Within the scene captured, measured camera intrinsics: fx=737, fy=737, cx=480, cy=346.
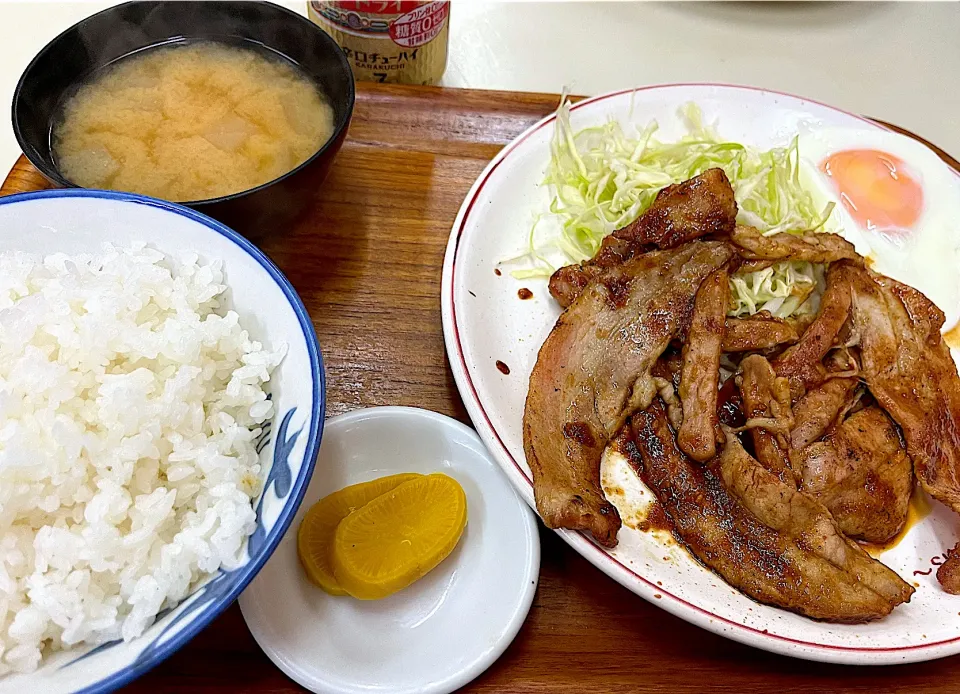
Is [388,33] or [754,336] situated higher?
Result: [388,33]

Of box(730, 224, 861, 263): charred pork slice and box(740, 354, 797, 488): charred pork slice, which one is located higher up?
box(730, 224, 861, 263): charred pork slice

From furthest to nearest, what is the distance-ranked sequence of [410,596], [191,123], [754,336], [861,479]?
1. [191,123]
2. [754,336]
3. [861,479]
4. [410,596]

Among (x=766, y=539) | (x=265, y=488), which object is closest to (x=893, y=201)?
(x=766, y=539)

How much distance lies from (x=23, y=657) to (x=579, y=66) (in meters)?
3.07

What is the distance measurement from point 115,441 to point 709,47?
3.24m

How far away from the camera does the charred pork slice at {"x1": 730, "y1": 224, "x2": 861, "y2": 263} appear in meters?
2.19

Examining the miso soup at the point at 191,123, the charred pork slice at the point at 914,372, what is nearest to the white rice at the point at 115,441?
the miso soup at the point at 191,123

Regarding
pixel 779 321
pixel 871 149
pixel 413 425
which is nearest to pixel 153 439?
pixel 413 425

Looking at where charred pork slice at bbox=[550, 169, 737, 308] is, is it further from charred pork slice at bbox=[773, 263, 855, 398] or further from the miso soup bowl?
the miso soup bowl

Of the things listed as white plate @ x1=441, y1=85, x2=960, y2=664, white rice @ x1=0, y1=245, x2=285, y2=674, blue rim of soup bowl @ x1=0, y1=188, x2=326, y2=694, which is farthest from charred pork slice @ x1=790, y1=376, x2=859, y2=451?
white rice @ x1=0, y1=245, x2=285, y2=674

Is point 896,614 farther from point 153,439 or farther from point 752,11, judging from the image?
point 752,11

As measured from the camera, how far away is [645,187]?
2492 mm

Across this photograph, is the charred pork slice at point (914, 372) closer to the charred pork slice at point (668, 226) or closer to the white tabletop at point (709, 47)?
the charred pork slice at point (668, 226)

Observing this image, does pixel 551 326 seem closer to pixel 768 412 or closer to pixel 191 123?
pixel 768 412
